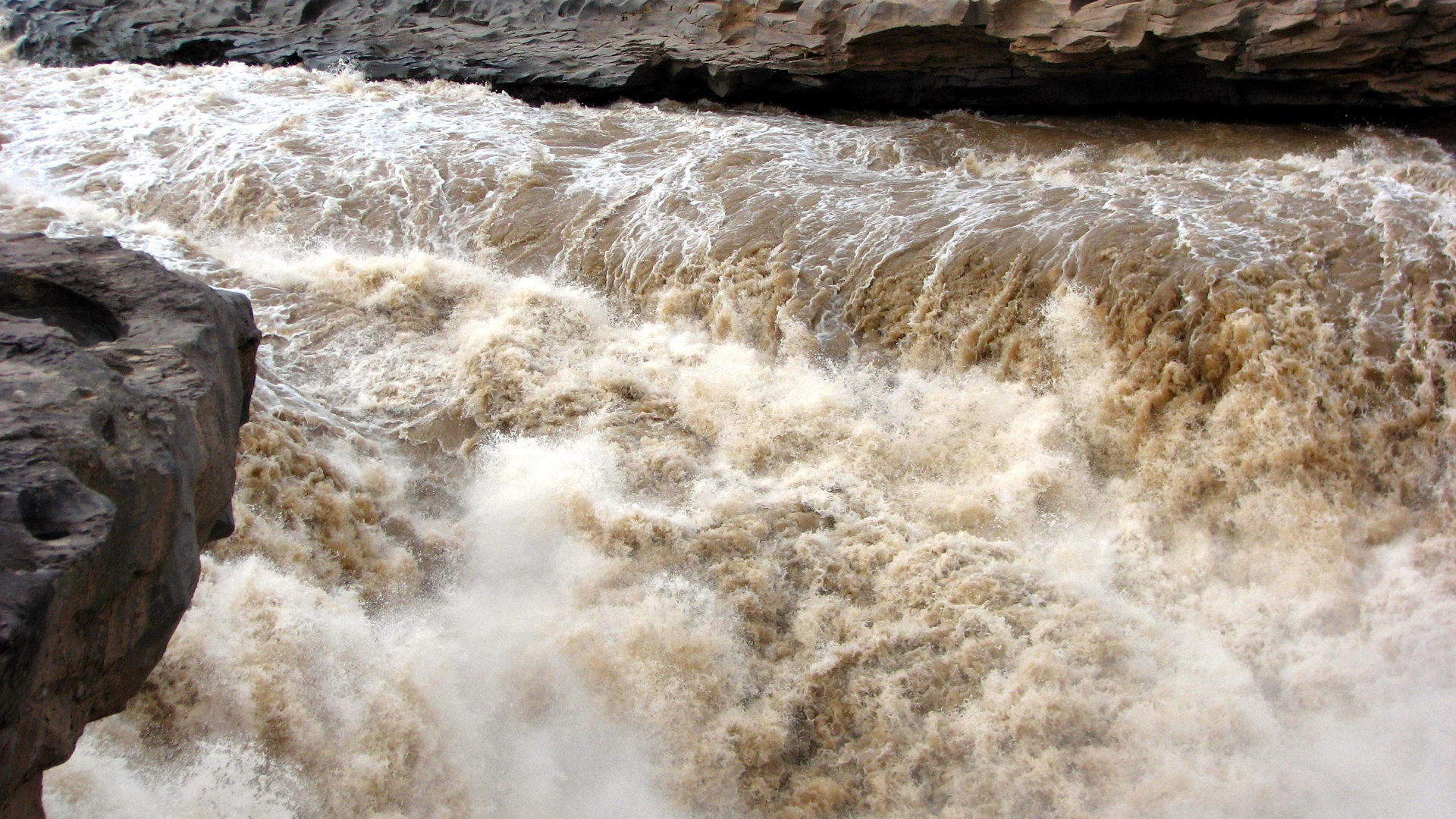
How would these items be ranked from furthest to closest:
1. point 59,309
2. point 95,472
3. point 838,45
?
point 838,45
point 59,309
point 95,472

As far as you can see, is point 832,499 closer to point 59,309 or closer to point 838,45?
point 59,309

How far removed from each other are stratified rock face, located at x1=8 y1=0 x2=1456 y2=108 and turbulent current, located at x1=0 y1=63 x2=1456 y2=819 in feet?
2.10

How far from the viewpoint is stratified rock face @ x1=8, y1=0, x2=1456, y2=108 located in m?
6.89

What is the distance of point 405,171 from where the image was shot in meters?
7.99

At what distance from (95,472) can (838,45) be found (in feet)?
26.2

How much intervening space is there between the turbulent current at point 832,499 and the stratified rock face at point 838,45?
640 mm

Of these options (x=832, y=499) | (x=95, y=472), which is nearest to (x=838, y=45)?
(x=832, y=499)

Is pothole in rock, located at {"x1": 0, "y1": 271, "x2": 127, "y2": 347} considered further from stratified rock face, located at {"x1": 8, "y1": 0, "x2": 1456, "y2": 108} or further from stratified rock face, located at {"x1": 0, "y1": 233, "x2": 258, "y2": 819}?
stratified rock face, located at {"x1": 8, "y1": 0, "x2": 1456, "y2": 108}

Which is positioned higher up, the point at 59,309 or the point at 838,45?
the point at 838,45

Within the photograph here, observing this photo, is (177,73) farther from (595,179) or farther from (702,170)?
(702,170)

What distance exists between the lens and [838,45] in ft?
29.4

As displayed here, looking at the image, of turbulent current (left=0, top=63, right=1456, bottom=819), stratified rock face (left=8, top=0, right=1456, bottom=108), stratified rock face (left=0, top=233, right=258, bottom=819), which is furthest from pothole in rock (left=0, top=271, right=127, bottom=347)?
stratified rock face (left=8, top=0, right=1456, bottom=108)

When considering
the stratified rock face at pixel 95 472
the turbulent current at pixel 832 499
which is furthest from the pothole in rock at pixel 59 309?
the turbulent current at pixel 832 499

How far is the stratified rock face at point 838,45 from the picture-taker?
6891 mm
